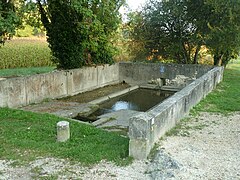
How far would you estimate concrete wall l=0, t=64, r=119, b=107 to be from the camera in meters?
9.55

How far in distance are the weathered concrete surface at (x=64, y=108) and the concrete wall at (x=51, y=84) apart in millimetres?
427

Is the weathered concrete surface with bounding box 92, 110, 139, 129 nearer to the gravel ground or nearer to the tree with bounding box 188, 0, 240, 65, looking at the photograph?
the gravel ground

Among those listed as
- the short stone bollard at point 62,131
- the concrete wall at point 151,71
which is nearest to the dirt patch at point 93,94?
the concrete wall at point 151,71

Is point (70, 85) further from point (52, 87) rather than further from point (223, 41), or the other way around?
point (223, 41)

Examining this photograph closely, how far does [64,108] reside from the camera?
10008mm

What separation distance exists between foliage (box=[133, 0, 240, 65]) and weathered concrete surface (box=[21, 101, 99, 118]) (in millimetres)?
7733

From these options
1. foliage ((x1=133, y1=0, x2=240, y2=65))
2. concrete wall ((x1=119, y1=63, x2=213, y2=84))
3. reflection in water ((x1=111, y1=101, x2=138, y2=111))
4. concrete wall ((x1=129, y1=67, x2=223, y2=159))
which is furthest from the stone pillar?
concrete wall ((x1=119, y1=63, x2=213, y2=84))

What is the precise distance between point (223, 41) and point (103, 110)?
24.1ft

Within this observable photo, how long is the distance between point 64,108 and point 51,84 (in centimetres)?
183

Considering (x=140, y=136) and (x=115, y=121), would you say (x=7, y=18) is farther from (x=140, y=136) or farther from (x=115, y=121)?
(x=140, y=136)

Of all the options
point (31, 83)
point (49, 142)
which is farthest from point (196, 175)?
point (31, 83)

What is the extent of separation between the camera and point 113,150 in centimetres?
558

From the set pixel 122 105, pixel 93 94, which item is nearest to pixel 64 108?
pixel 122 105

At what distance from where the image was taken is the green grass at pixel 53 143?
5.37m
